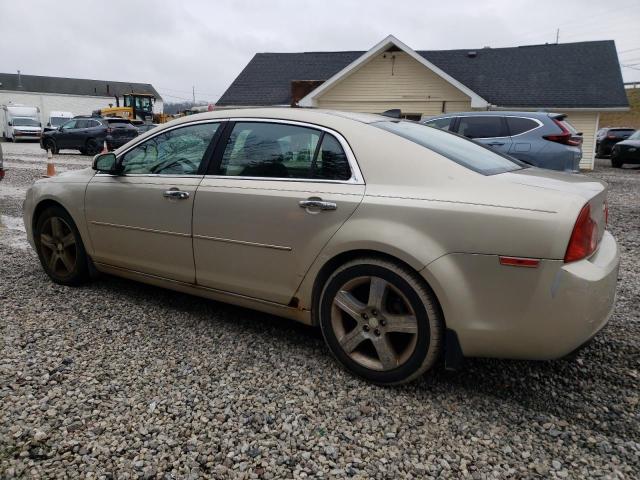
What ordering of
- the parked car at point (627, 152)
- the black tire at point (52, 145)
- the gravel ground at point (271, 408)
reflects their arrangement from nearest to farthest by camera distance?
the gravel ground at point (271, 408) < the parked car at point (627, 152) < the black tire at point (52, 145)

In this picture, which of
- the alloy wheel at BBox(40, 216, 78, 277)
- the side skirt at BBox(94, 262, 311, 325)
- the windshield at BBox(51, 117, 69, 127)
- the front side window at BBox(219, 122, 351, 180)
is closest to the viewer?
the front side window at BBox(219, 122, 351, 180)

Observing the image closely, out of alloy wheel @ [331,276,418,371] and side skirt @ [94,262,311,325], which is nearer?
alloy wheel @ [331,276,418,371]

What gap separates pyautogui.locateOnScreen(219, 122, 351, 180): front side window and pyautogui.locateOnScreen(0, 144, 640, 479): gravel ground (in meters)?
1.15

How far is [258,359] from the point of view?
3.12m

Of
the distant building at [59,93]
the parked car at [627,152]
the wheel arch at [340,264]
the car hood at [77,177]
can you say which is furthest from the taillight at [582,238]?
the distant building at [59,93]

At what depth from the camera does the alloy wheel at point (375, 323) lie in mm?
2643

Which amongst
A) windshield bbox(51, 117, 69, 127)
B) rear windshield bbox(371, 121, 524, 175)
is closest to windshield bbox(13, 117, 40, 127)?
windshield bbox(51, 117, 69, 127)

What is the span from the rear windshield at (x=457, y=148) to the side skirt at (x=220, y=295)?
123 centimetres

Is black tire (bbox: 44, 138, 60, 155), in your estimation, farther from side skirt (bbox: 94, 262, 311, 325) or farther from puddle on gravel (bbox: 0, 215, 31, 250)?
side skirt (bbox: 94, 262, 311, 325)

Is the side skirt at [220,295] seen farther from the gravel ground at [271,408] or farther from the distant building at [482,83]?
the distant building at [482,83]

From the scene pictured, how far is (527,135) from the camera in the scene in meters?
9.20

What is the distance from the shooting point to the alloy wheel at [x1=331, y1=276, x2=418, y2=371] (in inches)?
104

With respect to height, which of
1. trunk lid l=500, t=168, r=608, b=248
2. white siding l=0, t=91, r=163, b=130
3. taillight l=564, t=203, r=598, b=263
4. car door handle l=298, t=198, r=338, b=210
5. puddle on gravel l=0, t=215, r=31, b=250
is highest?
white siding l=0, t=91, r=163, b=130

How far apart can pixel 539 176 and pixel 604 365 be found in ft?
4.09
